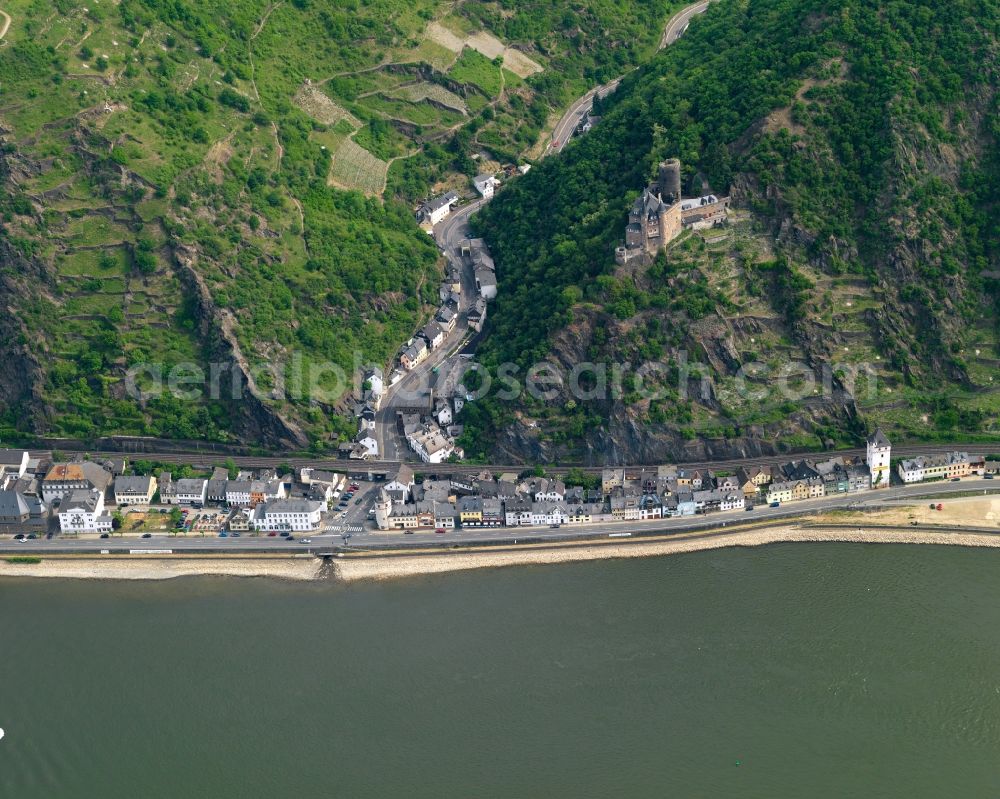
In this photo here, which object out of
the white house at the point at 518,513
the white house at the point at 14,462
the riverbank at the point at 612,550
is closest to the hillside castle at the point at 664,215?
the white house at the point at 518,513

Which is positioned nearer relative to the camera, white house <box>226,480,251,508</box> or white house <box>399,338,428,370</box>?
white house <box>226,480,251,508</box>

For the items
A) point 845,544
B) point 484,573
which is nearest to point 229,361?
point 484,573

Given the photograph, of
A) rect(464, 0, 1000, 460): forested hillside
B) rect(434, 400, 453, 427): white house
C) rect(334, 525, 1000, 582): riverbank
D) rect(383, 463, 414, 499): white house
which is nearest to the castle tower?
rect(464, 0, 1000, 460): forested hillside

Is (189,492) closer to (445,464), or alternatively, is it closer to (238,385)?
(238,385)

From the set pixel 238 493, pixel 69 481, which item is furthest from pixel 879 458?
pixel 69 481

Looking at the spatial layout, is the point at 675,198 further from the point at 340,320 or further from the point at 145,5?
the point at 145,5

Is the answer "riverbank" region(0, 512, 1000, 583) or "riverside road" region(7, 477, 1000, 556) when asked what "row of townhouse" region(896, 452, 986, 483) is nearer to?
"riverside road" region(7, 477, 1000, 556)

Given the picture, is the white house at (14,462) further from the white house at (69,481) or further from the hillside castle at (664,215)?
the hillside castle at (664,215)
